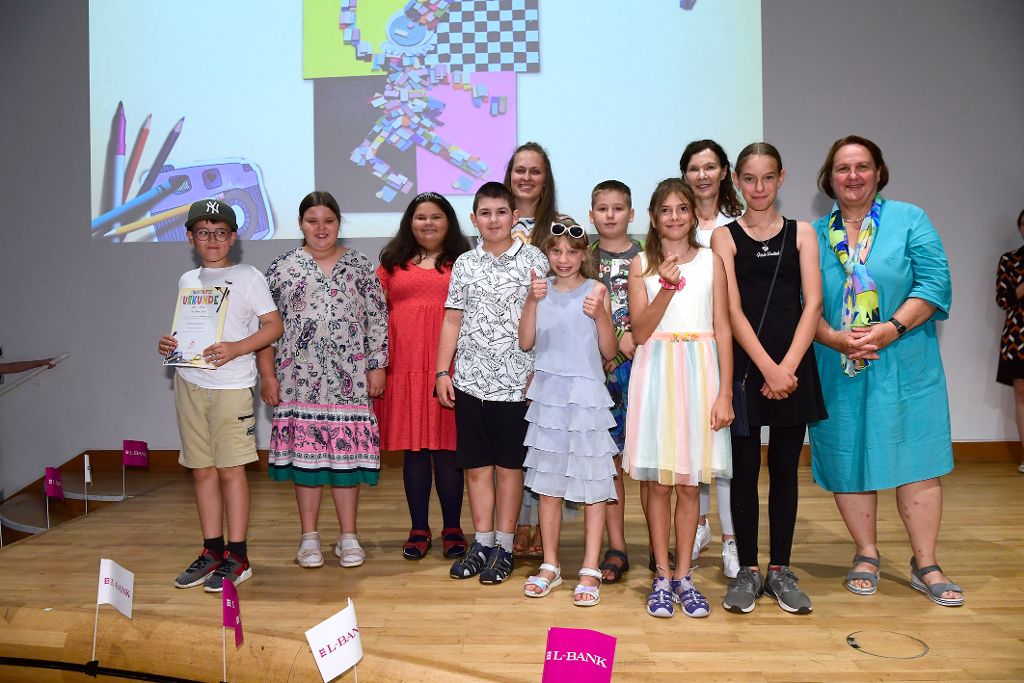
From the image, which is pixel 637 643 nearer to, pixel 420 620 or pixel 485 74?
pixel 420 620

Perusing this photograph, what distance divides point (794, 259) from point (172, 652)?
1923 mm

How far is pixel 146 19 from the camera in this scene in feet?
15.8

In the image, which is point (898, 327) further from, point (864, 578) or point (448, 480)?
point (448, 480)

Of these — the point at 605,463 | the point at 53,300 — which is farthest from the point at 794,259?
the point at 53,300

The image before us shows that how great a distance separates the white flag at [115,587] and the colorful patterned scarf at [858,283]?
2086mm

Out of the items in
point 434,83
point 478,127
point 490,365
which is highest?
point 434,83

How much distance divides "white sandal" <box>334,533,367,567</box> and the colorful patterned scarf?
5.64ft

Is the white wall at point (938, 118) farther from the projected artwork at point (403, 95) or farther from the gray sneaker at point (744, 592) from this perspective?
the gray sneaker at point (744, 592)

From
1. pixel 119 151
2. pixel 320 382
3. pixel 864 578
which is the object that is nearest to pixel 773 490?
pixel 864 578

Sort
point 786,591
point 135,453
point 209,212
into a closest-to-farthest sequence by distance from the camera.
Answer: point 786,591
point 209,212
point 135,453

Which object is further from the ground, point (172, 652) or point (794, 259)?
point (794, 259)

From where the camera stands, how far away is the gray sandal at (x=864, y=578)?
2.52 metres

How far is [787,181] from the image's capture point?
4.92m

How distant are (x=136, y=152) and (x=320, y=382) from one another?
2843 mm
